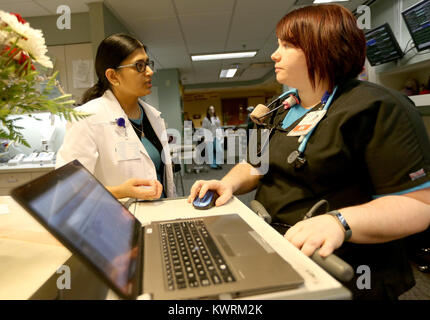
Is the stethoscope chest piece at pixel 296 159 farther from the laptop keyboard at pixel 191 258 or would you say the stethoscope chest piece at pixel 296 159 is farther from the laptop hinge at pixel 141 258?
the laptop hinge at pixel 141 258

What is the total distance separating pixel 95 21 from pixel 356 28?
3.39 metres

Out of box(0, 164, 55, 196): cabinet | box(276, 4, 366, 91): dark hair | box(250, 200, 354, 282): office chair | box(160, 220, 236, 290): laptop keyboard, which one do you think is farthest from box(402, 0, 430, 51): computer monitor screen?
box(0, 164, 55, 196): cabinet

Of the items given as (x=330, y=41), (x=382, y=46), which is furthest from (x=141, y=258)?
(x=382, y=46)

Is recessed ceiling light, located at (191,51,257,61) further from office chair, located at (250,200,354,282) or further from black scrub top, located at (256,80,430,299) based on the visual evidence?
office chair, located at (250,200,354,282)

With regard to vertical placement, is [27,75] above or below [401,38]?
below

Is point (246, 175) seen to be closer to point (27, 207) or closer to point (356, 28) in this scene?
point (356, 28)

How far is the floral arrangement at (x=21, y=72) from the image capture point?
62cm

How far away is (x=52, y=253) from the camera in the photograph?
2.24 ft

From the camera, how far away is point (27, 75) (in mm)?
635

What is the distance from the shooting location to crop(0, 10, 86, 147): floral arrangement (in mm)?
624

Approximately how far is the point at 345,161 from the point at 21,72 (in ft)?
3.17

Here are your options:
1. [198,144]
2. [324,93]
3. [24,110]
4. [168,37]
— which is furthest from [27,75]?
[198,144]

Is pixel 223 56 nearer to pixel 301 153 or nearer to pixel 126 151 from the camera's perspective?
pixel 126 151

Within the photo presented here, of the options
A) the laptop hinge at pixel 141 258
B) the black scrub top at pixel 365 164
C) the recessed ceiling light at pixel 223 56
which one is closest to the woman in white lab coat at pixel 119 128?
the laptop hinge at pixel 141 258
